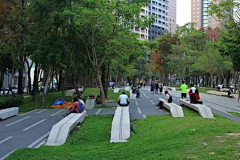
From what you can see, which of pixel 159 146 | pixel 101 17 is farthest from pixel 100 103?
pixel 159 146

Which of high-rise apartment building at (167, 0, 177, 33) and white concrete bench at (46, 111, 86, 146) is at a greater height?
high-rise apartment building at (167, 0, 177, 33)

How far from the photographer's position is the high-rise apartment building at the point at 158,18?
145000 millimetres

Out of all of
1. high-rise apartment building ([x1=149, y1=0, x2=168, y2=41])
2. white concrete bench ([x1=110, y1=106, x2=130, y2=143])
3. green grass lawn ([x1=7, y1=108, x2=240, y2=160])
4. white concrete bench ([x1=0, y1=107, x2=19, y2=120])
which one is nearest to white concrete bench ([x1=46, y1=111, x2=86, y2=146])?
green grass lawn ([x1=7, y1=108, x2=240, y2=160])

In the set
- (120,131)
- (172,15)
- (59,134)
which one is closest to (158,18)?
(172,15)

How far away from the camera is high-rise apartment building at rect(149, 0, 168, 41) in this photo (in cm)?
14500

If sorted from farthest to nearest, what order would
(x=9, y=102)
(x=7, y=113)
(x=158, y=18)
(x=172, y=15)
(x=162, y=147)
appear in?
1. (x=172, y=15)
2. (x=158, y=18)
3. (x=9, y=102)
4. (x=7, y=113)
5. (x=162, y=147)

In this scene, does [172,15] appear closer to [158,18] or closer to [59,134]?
[158,18]

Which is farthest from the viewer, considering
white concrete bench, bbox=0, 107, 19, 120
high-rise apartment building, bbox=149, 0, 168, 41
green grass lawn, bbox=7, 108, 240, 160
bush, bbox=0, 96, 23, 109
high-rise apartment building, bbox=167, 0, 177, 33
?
high-rise apartment building, bbox=167, 0, 177, 33

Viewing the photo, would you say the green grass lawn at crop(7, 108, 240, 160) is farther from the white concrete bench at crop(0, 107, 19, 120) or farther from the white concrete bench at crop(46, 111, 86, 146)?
the white concrete bench at crop(0, 107, 19, 120)

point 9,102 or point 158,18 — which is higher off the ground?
point 158,18

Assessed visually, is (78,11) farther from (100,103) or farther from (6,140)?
(6,140)

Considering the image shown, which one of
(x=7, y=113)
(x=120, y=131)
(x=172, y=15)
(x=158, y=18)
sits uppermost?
(x=172, y=15)

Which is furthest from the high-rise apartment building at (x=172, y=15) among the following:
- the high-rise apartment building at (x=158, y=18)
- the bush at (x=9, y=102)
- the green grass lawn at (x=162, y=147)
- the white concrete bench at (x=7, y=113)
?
the green grass lawn at (x=162, y=147)

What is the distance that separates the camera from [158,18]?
147000 mm
